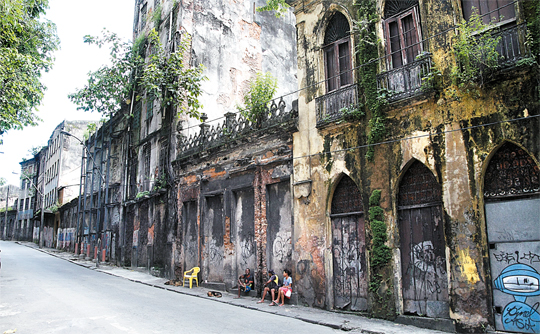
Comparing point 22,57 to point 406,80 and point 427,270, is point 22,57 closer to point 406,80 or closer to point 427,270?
point 406,80

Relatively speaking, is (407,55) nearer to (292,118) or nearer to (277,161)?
(292,118)

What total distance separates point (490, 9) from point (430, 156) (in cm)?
342

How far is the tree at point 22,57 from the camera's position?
14562 mm

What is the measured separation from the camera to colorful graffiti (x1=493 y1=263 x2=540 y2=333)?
709 centimetres

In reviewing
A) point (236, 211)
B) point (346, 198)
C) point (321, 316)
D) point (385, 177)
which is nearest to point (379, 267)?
point (321, 316)

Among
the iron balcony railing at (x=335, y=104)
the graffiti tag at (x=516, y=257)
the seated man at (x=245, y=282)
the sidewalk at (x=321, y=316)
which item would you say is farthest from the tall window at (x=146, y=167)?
the graffiti tag at (x=516, y=257)

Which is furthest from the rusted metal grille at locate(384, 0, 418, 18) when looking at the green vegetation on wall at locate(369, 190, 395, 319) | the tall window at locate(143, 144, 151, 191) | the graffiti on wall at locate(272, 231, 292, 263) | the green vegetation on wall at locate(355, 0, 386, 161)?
the tall window at locate(143, 144, 151, 191)

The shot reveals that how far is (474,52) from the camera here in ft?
26.2

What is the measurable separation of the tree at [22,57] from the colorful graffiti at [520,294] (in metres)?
16.2

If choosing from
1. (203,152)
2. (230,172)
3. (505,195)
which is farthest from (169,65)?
(505,195)

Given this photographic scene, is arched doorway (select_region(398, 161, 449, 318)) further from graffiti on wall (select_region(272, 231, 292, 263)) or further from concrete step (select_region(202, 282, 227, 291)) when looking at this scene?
concrete step (select_region(202, 282, 227, 291))

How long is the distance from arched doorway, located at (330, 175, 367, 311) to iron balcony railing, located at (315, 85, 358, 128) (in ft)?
5.66

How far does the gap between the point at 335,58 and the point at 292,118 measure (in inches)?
87.7

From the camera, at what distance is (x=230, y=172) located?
14688 millimetres
